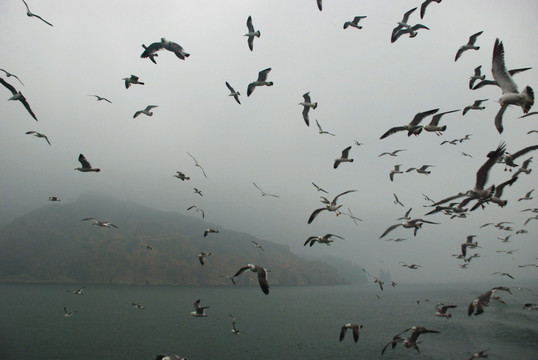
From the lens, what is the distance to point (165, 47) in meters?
16.5

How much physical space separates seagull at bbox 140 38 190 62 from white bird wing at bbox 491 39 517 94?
42.9 ft

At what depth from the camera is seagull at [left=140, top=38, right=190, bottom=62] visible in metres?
15.7

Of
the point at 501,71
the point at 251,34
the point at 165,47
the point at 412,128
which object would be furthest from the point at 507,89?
the point at 165,47

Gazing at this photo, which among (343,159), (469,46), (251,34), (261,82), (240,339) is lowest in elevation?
(240,339)

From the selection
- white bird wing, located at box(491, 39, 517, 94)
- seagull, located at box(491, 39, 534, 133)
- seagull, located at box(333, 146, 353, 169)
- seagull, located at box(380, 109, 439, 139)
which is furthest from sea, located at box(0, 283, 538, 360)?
white bird wing, located at box(491, 39, 517, 94)

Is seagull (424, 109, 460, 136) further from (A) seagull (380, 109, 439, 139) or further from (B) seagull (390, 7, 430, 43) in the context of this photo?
(B) seagull (390, 7, 430, 43)

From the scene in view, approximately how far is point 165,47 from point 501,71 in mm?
15311

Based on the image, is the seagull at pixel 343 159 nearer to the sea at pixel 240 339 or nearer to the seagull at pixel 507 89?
the seagull at pixel 507 89

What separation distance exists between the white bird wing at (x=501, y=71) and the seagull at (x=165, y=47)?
13.1m

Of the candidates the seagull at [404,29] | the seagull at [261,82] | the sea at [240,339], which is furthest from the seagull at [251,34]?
the sea at [240,339]

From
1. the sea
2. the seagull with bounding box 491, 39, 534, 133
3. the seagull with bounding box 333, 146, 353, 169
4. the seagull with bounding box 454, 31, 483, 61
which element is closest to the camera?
the seagull with bounding box 491, 39, 534, 133

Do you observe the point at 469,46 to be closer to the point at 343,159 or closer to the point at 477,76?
the point at 477,76

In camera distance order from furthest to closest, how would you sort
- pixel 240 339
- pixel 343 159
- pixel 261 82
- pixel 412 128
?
pixel 240 339, pixel 343 159, pixel 261 82, pixel 412 128

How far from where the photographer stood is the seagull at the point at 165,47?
51.7 ft
